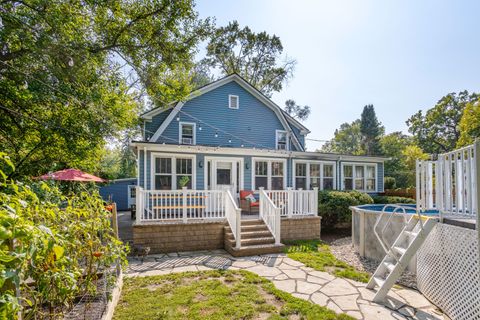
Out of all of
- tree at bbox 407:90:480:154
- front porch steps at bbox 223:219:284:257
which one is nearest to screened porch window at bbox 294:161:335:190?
front porch steps at bbox 223:219:284:257

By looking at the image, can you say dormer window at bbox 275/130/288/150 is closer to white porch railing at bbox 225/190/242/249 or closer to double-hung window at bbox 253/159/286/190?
double-hung window at bbox 253/159/286/190

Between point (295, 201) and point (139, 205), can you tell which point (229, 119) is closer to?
point (295, 201)

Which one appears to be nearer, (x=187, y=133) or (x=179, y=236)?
(x=179, y=236)

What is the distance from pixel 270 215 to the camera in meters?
6.79

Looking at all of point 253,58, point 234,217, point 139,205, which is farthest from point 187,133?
point 253,58

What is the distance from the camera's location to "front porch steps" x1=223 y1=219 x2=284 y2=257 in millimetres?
5992

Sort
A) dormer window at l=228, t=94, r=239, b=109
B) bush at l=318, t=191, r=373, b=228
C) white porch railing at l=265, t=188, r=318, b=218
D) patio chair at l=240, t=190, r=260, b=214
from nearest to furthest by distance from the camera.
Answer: white porch railing at l=265, t=188, r=318, b=218, bush at l=318, t=191, r=373, b=228, patio chair at l=240, t=190, r=260, b=214, dormer window at l=228, t=94, r=239, b=109

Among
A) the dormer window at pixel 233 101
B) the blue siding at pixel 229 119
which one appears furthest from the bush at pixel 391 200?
the dormer window at pixel 233 101

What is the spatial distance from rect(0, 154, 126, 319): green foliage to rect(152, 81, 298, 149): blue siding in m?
8.86

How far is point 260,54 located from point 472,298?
856 inches

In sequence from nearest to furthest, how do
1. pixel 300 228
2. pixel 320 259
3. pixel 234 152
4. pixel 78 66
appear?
pixel 320 259 < pixel 78 66 < pixel 300 228 < pixel 234 152

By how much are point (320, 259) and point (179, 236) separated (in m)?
3.75

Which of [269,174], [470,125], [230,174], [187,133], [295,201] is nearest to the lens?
[295,201]

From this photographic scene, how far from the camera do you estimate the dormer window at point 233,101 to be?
41.5ft
